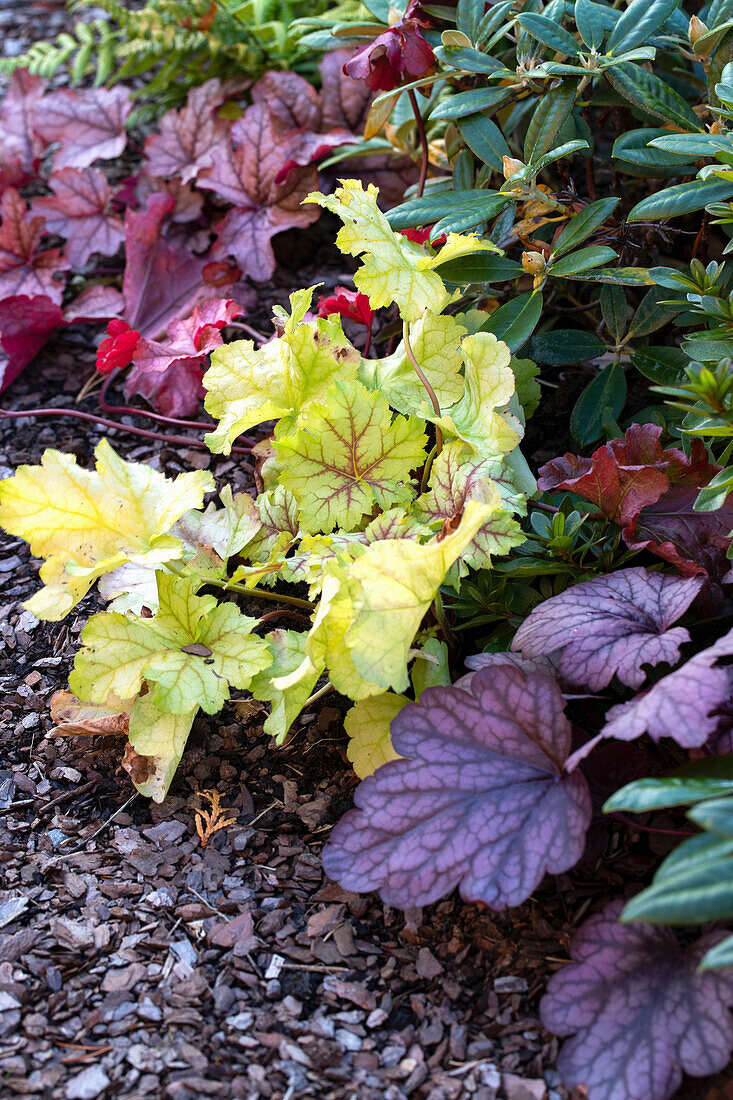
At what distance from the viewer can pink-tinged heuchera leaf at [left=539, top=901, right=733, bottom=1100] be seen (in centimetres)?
95

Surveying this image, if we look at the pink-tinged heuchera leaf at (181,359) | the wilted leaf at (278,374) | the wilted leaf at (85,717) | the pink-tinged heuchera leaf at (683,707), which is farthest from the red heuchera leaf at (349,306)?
the pink-tinged heuchera leaf at (683,707)

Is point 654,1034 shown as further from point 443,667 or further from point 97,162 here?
point 97,162

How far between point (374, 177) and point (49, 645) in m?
1.46

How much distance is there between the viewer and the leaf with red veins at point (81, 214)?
231cm

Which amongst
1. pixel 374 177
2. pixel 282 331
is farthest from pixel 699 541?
pixel 374 177

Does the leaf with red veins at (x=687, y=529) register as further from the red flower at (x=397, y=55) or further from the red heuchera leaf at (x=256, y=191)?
the red heuchera leaf at (x=256, y=191)

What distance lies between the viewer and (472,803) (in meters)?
1.13

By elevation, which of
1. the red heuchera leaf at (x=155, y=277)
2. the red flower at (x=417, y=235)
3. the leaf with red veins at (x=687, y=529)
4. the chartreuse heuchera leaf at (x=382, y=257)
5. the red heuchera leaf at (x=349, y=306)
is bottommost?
the leaf with red veins at (x=687, y=529)

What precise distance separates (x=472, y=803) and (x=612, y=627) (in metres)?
0.32

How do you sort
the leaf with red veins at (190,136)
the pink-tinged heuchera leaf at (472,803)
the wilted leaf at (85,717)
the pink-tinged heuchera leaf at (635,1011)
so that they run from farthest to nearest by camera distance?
the leaf with red veins at (190,136) < the wilted leaf at (85,717) < the pink-tinged heuchera leaf at (472,803) < the pink-tinged heuchera leaf at (635,1011)

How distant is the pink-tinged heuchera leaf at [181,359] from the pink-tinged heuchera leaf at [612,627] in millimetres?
935

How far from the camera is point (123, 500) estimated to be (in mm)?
1459

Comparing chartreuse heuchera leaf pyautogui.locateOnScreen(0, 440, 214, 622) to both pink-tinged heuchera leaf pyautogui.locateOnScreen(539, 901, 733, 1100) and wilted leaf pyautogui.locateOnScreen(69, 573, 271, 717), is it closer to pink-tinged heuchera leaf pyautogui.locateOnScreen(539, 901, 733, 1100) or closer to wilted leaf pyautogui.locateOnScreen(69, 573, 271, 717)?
wilted leaf pyautogui.locateOnScreen(69, 573, 271, 717)

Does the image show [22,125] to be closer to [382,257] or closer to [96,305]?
[96,305]
